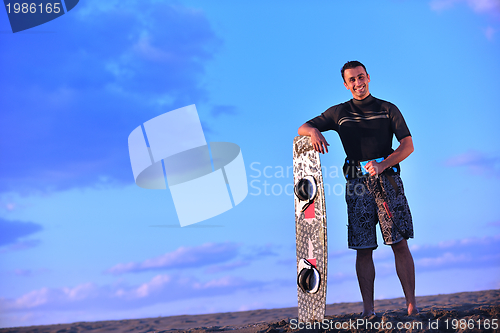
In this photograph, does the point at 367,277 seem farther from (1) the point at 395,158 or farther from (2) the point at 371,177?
(1) the point at 395,158

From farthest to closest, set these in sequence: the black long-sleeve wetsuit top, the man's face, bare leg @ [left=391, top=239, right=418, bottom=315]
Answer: the man's face → the black long-sleeve wetsuit top → bare leg @ [left=391, top=239, right=418, bottom=315]

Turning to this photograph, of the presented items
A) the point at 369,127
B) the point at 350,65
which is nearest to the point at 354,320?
the point at 369,127

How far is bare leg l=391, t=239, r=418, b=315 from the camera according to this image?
4020mm

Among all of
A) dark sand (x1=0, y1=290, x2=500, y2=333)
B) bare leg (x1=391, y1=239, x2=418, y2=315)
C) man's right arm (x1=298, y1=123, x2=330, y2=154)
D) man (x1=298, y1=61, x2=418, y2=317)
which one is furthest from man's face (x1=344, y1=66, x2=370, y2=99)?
dark sand (x1=0, y1=290, x2=500, y2=333)

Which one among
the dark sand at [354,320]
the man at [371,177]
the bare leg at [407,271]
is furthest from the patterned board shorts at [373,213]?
the dark sand at [354,320]

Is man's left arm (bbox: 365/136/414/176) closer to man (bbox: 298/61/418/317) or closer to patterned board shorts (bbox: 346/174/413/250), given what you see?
→ man (bbox: 298/61/418/317)

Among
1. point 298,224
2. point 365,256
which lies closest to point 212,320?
point 298,224

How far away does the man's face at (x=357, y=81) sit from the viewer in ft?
14.3

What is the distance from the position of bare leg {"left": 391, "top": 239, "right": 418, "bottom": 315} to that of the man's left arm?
769mm

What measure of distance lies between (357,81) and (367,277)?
2.08 m

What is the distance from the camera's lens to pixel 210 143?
7.65 m

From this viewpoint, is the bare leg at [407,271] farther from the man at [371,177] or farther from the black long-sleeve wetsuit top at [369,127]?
the black long-sleeve wetsuit top at [369,127]

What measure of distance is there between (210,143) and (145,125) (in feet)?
4.43

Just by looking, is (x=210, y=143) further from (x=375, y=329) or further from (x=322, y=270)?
(x=375, y=329)
